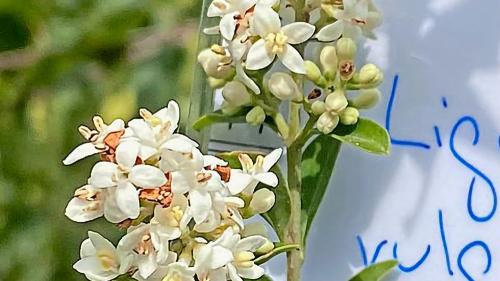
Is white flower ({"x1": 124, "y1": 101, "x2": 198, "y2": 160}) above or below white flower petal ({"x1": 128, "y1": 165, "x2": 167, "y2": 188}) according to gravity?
above

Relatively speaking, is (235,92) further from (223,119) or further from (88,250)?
(88,250)

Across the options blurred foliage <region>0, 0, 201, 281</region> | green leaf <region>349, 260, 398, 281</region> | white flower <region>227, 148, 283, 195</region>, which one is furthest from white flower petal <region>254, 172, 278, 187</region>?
blurred foliage <region>0, 0, 201, 281</region>

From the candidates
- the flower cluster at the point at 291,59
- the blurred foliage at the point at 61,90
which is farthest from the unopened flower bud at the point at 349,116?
the blurred foliage at the point at 61,90

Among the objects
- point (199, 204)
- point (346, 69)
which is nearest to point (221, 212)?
point (199, 204)

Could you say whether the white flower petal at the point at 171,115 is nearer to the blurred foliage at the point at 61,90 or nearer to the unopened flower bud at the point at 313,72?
the unopened flower bud at the point at 313,72

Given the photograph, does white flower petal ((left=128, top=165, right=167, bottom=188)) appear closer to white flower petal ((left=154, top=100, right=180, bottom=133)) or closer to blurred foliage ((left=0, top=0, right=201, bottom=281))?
white flower petal ((left=154, top=100, right=180, bottom=133))

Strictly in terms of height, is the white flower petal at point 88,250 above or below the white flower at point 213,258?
below

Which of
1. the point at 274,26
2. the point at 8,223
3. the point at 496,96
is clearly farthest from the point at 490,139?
the point at 8,223
